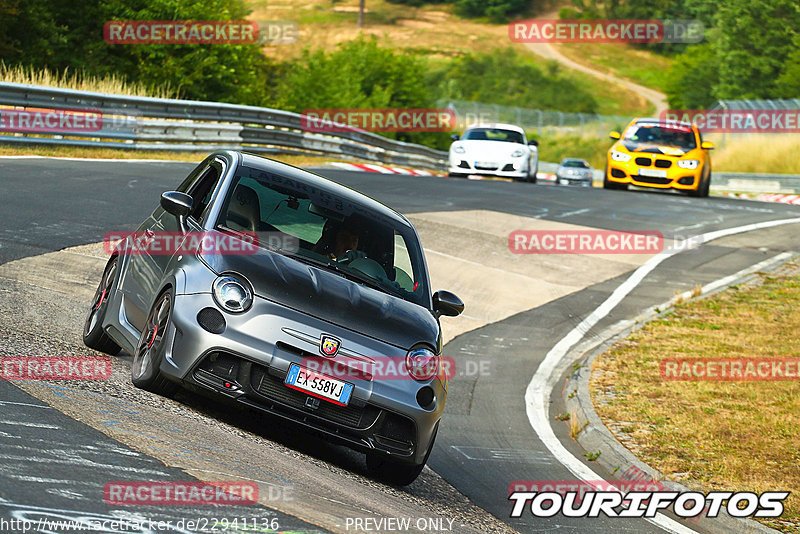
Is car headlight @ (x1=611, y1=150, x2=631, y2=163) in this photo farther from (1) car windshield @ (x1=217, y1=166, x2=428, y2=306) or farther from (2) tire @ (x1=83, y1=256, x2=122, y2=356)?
(2) tire @ (x1=83, y1=256, x2=122, y2=356)

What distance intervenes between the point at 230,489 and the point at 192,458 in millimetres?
467

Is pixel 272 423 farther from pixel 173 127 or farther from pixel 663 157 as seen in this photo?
pixel 663 157

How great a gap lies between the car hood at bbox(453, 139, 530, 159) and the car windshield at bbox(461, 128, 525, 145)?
545 millimetres


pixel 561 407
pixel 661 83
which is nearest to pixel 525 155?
pixel 561 407

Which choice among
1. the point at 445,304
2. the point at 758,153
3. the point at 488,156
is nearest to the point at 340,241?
the point at 445,304

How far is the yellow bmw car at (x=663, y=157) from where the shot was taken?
24.9 metres

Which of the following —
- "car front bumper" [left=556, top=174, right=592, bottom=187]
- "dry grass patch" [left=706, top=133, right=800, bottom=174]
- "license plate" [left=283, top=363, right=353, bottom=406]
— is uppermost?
"license plate" [left=283, top=363, right=353, bottom=406]

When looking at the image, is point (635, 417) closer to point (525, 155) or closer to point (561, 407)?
point (561, 407)

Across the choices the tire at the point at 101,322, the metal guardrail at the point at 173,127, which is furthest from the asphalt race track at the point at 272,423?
the metal guardrail at the point at 173,127

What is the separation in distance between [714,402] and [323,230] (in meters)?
4.35

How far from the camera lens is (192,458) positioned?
5.24 meters

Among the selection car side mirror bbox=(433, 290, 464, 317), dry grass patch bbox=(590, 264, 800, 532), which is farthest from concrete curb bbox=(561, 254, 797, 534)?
car side mirror bbox=(433, 290, 464, 317)

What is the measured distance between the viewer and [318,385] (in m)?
6.00

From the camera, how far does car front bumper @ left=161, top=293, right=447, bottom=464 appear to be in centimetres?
598
